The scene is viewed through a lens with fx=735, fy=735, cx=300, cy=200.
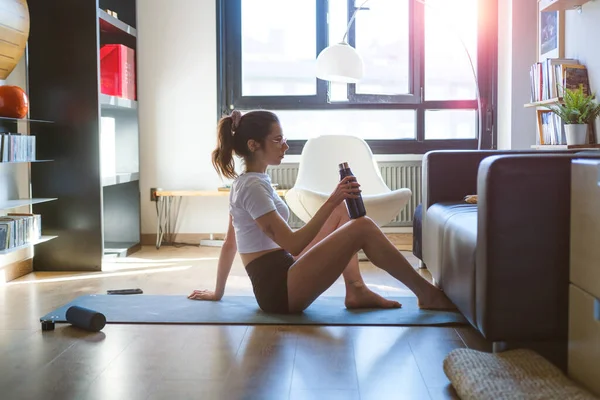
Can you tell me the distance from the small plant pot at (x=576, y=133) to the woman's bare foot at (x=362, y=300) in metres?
1.56

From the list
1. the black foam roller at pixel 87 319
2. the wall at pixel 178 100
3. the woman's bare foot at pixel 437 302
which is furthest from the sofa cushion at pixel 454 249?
the wall at pixel 178 100

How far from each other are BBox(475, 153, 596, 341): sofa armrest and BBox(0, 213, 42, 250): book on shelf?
2.57m

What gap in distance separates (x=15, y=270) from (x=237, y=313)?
5.77 feet

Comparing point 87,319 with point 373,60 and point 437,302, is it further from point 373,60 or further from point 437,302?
point 373,60

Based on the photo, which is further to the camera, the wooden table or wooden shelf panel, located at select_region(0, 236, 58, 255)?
the wooden table

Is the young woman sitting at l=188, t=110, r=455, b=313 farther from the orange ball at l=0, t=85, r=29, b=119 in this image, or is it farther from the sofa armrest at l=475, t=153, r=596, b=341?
the orange ball at l=0, t=85, r=29, b=119

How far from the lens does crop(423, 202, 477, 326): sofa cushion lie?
7.96ft

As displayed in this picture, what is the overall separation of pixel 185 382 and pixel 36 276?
2380 mm

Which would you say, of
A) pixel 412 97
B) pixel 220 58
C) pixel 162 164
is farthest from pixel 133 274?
pixel 412 97

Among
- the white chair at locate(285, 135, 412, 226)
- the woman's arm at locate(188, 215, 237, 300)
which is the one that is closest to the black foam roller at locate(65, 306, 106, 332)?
the woman's arm at locate(188, 215, 237, 300)

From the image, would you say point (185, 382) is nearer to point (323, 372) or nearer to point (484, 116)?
point (323, 372)

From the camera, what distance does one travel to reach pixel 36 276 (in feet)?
13.7

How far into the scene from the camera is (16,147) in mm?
3848

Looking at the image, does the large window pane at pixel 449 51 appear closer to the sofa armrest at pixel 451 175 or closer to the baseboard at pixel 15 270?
the sofa armrest at pixel 451 175
